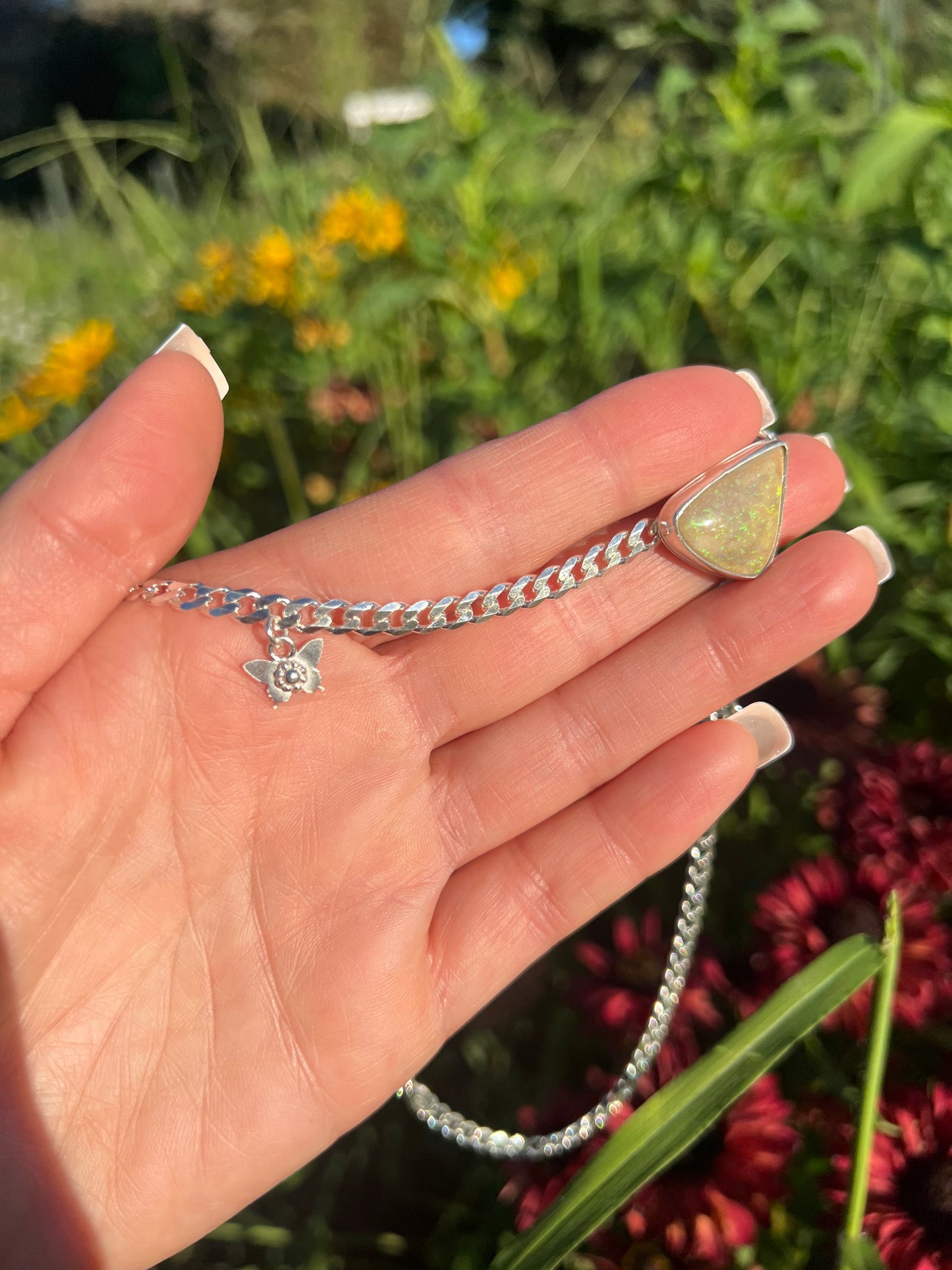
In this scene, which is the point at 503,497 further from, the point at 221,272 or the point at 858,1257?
the point at 221,272

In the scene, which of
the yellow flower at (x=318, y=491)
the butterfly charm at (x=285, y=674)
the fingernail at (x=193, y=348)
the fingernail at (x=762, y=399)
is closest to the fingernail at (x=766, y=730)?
the fingernail at (x=762, y=399)

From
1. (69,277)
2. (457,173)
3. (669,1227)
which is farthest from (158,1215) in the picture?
(69,277)

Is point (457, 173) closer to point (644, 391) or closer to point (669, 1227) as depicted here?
point (644, 391)

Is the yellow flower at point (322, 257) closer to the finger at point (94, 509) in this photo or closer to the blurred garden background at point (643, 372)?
the blurred garden background at point (643, 372)

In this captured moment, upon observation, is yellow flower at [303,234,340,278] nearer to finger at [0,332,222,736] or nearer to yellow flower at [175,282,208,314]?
yellow flower at [175,282,208,314]

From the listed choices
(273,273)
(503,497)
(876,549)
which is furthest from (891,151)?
(273,273)
